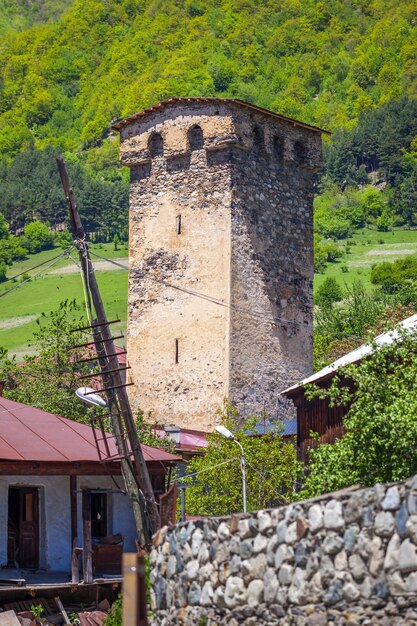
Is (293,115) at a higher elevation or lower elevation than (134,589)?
higher

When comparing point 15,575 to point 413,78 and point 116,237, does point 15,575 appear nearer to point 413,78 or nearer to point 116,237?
point 116,237

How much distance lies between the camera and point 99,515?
24500 millimetres

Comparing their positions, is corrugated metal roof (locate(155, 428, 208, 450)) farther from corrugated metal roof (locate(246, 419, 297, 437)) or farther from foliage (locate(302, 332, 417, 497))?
foliage (locate(302, 332, 417, 497))

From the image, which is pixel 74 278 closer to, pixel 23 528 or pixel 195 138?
pixel 195 138

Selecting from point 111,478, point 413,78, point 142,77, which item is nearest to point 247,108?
point 111,478

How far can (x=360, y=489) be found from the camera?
Result: 32.8 feet

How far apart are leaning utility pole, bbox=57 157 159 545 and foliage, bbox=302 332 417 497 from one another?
2855mm

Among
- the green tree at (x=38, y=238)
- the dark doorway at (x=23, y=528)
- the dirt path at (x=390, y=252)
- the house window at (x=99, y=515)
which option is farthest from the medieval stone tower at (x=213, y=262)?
the green tree at (x=38, y=238)

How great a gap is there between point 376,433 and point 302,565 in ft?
29.9

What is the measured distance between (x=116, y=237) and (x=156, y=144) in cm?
8900

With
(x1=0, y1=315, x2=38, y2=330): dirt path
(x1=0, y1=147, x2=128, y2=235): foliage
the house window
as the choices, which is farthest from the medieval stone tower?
(x1=0, y1=147, x2=128, y2=235): foliage

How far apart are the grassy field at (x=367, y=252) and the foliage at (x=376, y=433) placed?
3324 inches

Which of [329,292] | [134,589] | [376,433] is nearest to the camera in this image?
[134,589]

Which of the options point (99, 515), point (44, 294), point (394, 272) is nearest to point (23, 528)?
point (99, 515)
